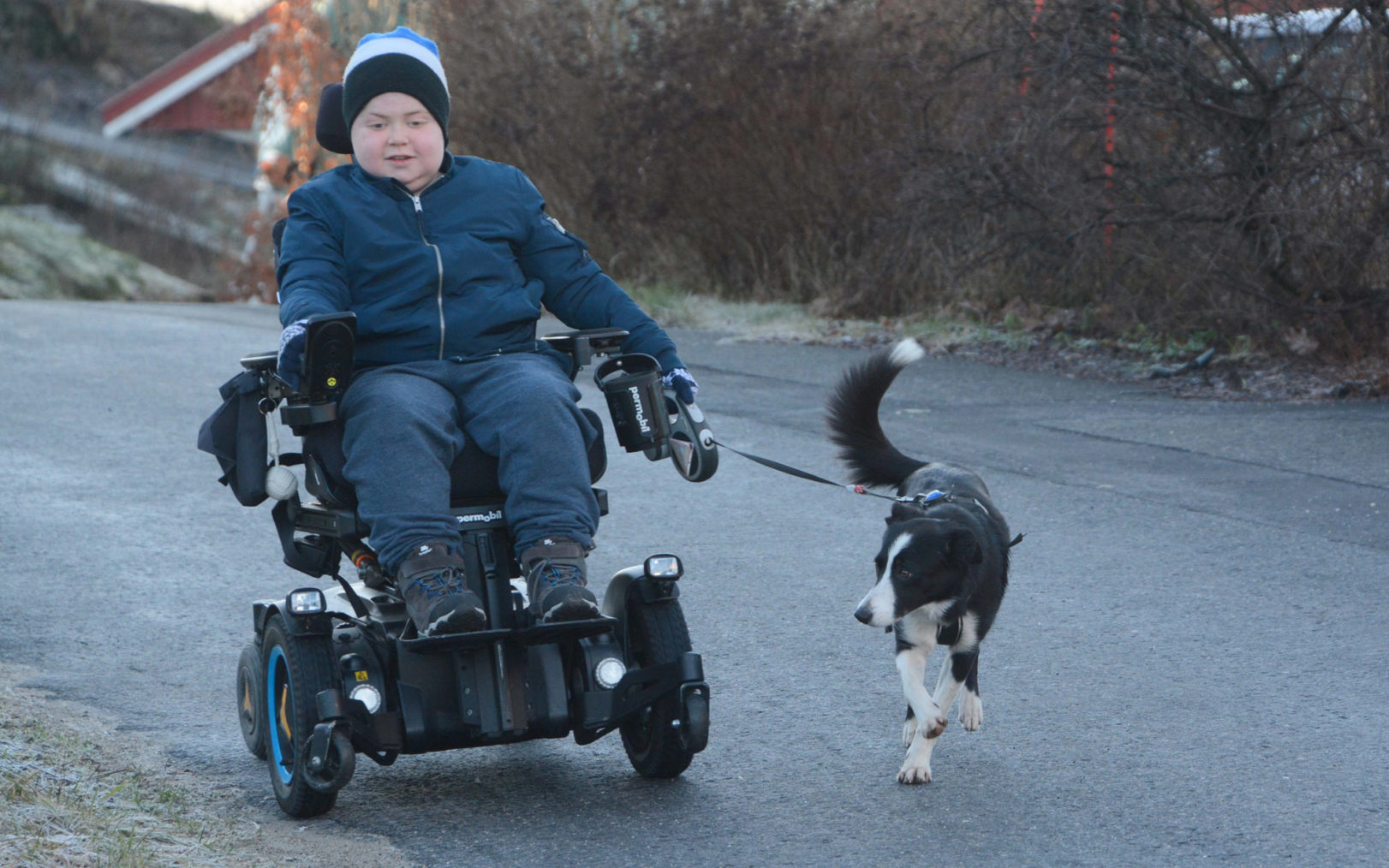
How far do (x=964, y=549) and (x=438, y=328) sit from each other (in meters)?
1.42

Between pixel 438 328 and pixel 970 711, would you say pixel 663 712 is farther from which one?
pixel 438 328

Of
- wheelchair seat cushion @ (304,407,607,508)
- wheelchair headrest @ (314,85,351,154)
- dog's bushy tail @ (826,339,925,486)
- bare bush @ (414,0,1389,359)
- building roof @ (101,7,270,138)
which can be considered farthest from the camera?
building roof @ (101,7,270,138)

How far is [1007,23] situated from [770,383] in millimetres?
2863

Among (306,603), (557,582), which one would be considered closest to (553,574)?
(557,582)

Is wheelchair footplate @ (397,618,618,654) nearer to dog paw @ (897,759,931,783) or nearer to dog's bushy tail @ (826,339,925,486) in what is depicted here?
dog paw @ (897,759,931,783)

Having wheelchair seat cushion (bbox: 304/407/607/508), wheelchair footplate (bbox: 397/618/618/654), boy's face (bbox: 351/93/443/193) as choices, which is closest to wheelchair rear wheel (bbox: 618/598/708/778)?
wheelchair footplate (bbox: 397/618/618/654)

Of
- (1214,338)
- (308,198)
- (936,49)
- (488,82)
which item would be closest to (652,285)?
(488,82)

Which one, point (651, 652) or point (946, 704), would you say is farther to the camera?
point (946, 704)

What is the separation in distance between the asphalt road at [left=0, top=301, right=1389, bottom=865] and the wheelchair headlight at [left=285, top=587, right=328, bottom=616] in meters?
0.50

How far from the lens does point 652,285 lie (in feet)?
51.0

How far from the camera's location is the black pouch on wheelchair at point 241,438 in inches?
152

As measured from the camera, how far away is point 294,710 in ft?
12.4

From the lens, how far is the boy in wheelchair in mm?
3686

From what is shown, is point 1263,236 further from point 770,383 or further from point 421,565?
point 421,565
